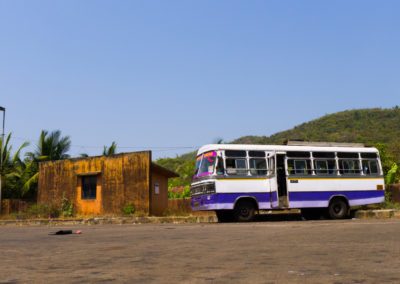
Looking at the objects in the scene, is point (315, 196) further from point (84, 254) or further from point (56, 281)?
point (56, 281)

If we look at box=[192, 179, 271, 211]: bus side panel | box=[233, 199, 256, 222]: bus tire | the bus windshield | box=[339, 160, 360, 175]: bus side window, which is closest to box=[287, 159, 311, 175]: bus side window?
box=[192, 179, 271, 211]: bus side panel

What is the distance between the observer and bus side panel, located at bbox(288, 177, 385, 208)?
16375 millimetres

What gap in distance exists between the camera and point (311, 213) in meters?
18.2

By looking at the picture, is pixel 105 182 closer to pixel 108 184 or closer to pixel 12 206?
pixel 108 184

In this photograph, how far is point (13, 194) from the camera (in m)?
30.2

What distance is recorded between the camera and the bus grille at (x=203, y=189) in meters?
15.6

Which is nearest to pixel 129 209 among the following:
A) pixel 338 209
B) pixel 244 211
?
pixel 244 211

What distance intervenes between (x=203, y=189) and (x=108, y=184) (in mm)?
8588

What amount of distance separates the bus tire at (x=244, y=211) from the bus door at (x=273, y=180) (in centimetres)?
81

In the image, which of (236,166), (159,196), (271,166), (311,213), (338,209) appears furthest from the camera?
(159,196)

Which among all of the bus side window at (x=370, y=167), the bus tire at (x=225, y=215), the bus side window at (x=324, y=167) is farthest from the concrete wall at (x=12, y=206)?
the bus side window at (x=370, y=167)

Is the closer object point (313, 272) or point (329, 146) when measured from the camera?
point (313, 272)

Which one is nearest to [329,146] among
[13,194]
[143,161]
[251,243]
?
[143,161]

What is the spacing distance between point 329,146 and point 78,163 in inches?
562
